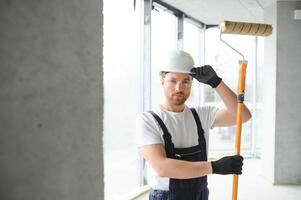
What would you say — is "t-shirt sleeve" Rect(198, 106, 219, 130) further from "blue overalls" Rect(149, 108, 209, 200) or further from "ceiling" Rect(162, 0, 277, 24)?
"ceiling" Rect(162, 0, 277, 24)

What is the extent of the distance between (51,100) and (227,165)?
0.77 m

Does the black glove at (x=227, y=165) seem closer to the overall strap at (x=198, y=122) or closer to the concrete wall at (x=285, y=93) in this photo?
the overall strap at (x=198, y=122)

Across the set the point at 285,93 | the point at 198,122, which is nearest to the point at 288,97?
the point at 285,93

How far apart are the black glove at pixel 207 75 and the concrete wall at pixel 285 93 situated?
2446 mm

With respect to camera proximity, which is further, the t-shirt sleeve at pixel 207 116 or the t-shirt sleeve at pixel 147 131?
the t-shirt sleeve at pixel 207 116

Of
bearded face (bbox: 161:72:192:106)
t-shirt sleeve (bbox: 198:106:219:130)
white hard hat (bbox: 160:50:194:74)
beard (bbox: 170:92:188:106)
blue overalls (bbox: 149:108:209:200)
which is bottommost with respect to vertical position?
blue overalls (bbox: 149:108:209:200)

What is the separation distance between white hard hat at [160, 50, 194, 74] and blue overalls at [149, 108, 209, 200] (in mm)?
216

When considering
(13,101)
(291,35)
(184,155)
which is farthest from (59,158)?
(291,35)

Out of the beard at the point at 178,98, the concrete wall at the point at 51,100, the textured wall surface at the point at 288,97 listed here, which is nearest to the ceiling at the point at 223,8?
the textured wall surface at the point at 288,97

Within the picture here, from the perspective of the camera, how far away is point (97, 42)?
897 millimetres

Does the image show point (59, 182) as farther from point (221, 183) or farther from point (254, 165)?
point (254, 165)

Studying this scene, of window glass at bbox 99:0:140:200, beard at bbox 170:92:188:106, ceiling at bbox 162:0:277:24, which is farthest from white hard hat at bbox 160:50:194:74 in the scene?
ceiling at bbox 162:0:277:24

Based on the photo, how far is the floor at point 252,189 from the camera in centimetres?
310

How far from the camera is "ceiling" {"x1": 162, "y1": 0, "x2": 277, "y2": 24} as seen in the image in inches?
141
